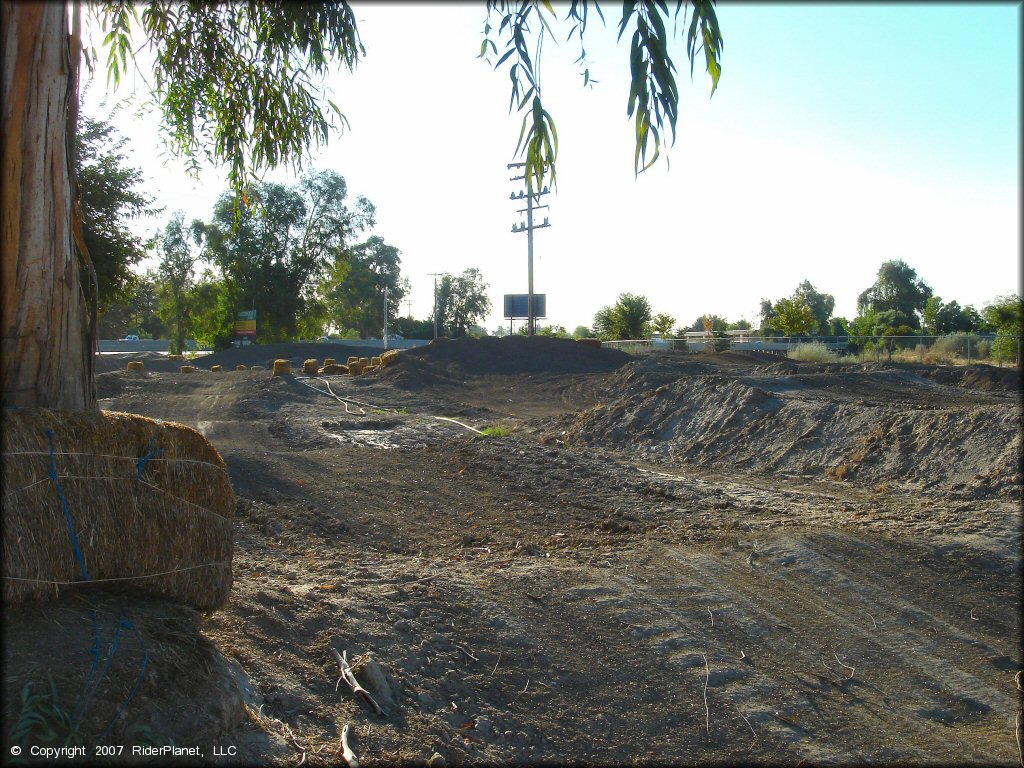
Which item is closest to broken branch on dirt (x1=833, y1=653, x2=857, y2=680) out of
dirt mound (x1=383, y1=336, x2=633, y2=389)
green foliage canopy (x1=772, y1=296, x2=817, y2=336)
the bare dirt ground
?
the bare dirt ground

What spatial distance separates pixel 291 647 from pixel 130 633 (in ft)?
3.70

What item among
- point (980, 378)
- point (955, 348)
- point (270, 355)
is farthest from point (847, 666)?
point (270, 355)

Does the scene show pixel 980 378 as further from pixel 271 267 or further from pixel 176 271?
pixel 176 271

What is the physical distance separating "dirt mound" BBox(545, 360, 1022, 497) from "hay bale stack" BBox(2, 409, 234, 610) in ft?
30.2

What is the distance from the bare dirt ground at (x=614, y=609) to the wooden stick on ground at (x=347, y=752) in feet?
0.25

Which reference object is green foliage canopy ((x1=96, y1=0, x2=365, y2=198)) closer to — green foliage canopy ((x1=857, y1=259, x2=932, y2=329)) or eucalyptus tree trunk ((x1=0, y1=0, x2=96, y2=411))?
eucalyptus tree trunk ((x1=0, y1=0, x2=96, y2=411))

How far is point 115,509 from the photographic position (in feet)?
12.4

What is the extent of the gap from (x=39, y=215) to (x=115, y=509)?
4.84 ft

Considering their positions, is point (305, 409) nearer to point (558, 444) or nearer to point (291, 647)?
point (558, 444)

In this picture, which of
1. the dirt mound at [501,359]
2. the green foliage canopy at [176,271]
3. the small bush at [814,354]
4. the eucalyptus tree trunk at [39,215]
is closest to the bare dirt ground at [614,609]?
the eucalyptus tree trunk at [39,215]

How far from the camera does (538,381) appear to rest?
29625 mm

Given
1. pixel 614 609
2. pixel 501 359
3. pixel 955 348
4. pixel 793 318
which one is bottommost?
pixel 614 609

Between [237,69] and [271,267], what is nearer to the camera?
[237,69]

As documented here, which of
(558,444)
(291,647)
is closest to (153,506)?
(291,647)
